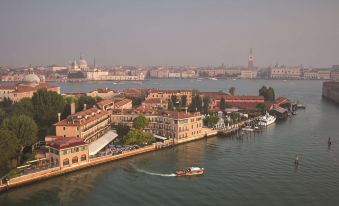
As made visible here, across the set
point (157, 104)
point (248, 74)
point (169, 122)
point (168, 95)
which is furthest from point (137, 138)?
point (248, 74)

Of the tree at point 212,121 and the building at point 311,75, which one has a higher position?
the building at point 311,75

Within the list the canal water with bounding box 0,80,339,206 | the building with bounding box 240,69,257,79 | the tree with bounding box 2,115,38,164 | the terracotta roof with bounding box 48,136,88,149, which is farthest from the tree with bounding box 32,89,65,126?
the building with bounding box 240,69,257,79

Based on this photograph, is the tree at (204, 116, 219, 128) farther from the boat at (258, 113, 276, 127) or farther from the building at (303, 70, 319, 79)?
the building at (303, 70, 319, 79)

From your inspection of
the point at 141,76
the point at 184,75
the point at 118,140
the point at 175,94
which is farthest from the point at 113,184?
the point at 184,75

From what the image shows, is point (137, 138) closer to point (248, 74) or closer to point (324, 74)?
point (324, 74)

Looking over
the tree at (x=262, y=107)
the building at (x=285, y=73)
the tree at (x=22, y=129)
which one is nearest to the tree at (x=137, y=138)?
the tree at (x=22, y=129)

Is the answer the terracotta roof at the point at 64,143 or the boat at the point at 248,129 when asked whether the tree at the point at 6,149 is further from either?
the boat at the point at 248,129
